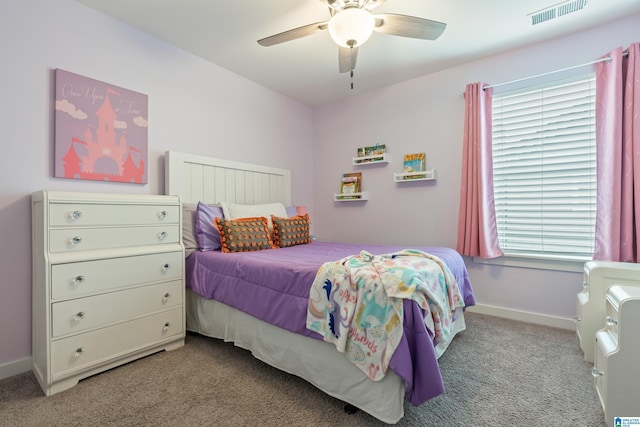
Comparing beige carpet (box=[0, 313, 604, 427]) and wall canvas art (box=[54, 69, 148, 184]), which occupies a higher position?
wall canvas art (box=[54, 69, 148, 184])

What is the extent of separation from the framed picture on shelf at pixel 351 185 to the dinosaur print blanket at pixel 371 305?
2.14 meters

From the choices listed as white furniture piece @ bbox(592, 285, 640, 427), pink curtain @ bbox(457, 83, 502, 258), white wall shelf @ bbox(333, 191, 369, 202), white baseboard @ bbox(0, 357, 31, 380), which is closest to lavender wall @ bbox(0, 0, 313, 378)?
white baseboard @ bbox(0, 357, 31, 380)

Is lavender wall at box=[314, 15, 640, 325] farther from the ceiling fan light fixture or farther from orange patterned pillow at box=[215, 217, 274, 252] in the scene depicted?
the ceiling fan light fixture

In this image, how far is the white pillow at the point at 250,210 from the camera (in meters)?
2.70

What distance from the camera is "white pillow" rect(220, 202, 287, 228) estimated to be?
2699mm

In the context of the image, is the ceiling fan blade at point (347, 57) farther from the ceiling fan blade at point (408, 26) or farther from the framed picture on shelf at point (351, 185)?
the framed picture on shelf at point (351, 185)

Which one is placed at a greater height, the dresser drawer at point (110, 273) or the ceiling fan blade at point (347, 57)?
the ceiling fan blade at point (347, 57)

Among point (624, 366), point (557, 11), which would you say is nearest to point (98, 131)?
point (624, 366)

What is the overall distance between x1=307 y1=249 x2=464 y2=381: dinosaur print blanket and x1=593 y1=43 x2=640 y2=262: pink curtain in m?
1.64

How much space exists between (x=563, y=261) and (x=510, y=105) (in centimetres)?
147

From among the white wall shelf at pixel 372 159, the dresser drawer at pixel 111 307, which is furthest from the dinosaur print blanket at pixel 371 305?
the white wall shelf at pixel 372 159

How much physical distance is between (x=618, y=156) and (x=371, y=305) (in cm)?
231

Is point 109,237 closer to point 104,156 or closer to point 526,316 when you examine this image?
point 104,156

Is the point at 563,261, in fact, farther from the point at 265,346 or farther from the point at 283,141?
the point at 283,141
